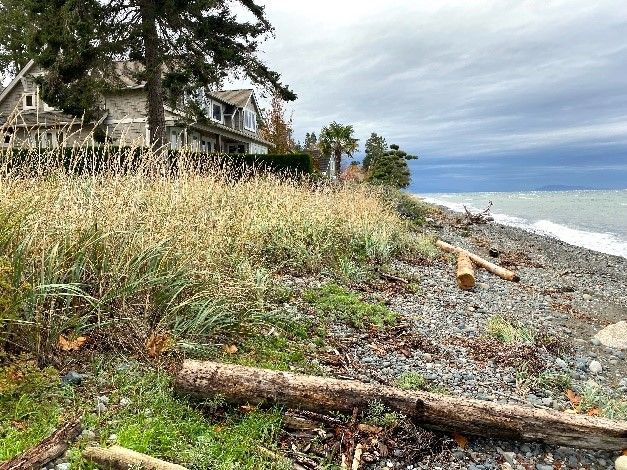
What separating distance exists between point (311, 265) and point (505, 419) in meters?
4.53

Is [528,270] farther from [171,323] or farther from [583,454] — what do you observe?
[171,323]

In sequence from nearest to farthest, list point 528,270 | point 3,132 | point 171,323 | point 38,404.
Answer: point 38,404
point 171,323
point 3,132
point 528,270

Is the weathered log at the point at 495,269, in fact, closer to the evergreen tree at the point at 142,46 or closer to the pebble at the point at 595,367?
the pebble at the point at 595,367

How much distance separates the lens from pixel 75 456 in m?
2.50

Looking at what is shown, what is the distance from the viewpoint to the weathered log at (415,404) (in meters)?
3.13

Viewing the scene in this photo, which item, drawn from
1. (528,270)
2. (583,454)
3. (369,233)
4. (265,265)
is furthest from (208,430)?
(528,270)

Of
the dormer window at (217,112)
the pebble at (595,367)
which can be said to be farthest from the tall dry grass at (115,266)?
the dormer window at (217,112)

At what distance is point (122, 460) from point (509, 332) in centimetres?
450

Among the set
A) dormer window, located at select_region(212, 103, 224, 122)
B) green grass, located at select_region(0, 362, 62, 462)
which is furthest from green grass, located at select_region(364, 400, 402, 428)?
dormer window, located at select_region(212, 103, 224, 122)

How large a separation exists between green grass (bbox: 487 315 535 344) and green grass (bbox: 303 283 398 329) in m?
1.15

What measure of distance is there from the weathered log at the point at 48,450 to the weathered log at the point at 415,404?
27.9 inches

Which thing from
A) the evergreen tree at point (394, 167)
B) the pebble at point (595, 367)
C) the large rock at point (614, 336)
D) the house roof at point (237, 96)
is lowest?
the pebble at point (595, 367)

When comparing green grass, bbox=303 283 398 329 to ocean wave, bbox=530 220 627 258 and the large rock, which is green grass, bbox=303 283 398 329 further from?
ocean wave, bbox=530 220 627 258

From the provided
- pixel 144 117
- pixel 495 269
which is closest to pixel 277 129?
pixel 144 117
